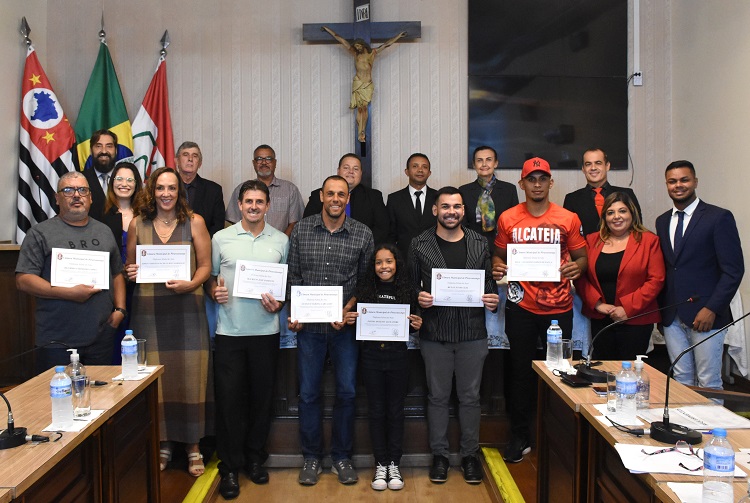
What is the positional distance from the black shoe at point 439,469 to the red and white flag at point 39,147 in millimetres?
3619

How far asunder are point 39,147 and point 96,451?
3.66 meters

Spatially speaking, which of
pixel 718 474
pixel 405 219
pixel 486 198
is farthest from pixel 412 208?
pixel 718 474

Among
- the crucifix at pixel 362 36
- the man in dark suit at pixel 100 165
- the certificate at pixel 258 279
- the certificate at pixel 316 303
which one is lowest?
the certificate at pixel 316 303

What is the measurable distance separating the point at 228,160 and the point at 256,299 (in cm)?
262

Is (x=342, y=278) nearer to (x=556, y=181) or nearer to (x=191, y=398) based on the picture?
(x=191, y=398)

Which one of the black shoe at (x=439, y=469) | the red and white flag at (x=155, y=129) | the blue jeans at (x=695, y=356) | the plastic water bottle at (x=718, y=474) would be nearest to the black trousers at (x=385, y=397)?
the black shoe at (x=439, y=469)

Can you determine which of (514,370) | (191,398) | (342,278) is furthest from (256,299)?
(514,370)

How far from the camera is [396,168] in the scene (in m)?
5.64

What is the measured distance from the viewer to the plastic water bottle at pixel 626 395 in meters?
2.08

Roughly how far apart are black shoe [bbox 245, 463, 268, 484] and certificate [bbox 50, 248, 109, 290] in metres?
1.31

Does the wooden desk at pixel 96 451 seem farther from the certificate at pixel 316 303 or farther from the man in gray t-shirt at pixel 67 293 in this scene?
the certificate at pixel 316 303

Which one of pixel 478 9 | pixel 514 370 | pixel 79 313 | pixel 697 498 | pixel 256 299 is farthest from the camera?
pixel 478 9

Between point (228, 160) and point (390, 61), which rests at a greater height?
point (390, 61)

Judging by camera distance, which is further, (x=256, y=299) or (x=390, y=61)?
(x=390, y=61)
